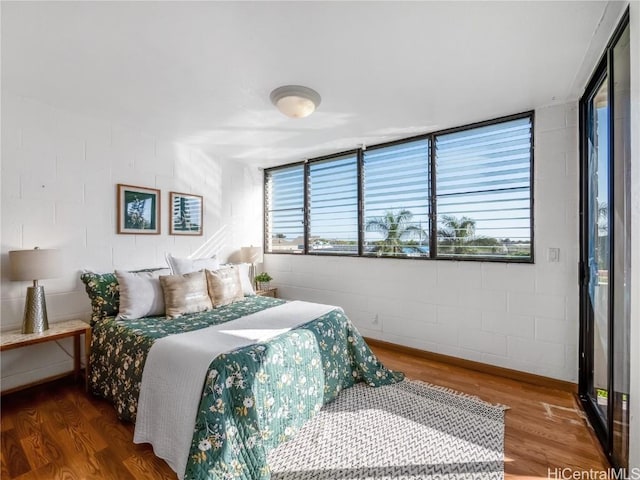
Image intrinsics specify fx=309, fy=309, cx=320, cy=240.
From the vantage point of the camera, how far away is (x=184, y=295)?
2697 millimetres

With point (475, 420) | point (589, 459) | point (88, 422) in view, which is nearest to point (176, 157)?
point (88, 422)

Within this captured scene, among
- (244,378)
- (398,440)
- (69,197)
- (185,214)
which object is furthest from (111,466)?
(185,214)

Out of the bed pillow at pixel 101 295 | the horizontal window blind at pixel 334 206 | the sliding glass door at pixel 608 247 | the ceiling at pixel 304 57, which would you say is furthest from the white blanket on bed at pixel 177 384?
the horizontal window blind at pixel 334 206

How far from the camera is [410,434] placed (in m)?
1.96

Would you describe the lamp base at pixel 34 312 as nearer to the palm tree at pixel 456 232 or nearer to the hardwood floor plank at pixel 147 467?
the hardwood floor plank at pixel 147 467

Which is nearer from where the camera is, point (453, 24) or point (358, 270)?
point (453, 24)

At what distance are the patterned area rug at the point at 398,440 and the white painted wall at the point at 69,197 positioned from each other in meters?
2.31

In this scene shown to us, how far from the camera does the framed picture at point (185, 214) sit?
3555 mm

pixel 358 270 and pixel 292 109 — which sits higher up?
pixel 292 109

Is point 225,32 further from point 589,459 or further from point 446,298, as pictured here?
point 589,459

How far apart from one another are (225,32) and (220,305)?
7.17 feet

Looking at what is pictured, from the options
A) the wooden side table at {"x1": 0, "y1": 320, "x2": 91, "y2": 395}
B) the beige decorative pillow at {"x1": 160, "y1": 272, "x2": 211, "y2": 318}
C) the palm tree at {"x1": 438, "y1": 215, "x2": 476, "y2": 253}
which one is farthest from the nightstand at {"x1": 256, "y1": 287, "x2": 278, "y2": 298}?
the palm tree at {"x1": 438, "y1": 215, "x2": 476, "y2": 253}

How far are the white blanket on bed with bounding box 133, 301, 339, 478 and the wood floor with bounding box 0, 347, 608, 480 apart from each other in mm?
135

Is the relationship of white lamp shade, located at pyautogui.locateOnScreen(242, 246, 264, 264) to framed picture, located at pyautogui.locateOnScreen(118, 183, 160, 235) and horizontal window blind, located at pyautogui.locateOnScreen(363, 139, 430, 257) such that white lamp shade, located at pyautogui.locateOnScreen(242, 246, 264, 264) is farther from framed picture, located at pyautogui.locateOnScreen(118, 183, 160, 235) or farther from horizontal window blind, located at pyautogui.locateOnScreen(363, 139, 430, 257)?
horizontal window blind, located at pyautogui.locateOnScreen(363, 139, 430, 257)
